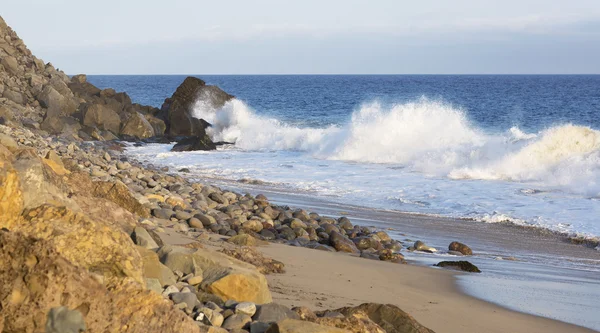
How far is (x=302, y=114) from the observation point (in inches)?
1494

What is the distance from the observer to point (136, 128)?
23.0 m

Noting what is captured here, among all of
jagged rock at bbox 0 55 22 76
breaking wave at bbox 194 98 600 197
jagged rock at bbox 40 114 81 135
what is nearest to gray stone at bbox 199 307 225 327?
breaking wave at bbox 194 98 600 197

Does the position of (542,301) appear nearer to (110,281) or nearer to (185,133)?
(110,281)

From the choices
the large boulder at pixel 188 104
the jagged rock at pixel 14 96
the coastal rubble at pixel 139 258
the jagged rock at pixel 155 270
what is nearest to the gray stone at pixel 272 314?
the coastal rubble at pixel 139 258

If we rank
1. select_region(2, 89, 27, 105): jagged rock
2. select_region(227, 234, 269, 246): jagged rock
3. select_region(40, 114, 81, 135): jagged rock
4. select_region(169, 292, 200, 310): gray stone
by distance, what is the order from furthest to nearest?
select_region(2, 89, 27, 105): jagged rock, select_region(40, 114, 81, 135): jagged rock, select_region(227, 234, 269, 246): jagged rock, select_region(169, 292, 200, 310): gray stone

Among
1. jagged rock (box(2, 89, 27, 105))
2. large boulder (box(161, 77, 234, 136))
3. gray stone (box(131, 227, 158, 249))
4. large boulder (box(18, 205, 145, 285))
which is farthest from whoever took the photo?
large boulder (box(161, 77, 234, 136))

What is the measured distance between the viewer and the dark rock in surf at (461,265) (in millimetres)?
7145

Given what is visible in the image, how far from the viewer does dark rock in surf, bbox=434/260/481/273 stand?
7145 millimetres

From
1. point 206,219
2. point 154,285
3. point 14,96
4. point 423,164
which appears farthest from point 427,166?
point 154,285

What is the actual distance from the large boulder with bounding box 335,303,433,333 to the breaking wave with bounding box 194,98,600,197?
31.0ft

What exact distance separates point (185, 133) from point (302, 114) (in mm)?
14166

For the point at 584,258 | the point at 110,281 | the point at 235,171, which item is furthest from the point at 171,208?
the point at 235,171

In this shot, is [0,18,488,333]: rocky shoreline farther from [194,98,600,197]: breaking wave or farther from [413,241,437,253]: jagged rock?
[194,98,600,197]: breaking wave

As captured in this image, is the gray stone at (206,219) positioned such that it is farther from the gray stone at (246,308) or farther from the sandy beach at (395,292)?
the gray stone at (246,308)
